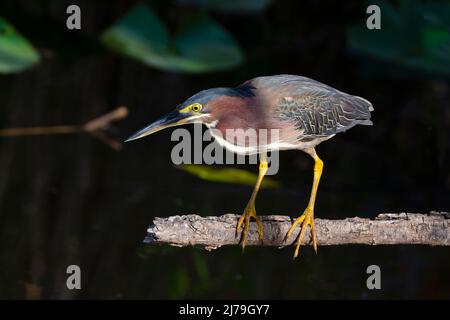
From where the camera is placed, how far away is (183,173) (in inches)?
207

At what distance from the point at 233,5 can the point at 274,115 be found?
3209mm

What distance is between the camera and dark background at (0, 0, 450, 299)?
4.16 meters

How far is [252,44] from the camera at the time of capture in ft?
21.9

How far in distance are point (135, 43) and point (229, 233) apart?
309 centimetres

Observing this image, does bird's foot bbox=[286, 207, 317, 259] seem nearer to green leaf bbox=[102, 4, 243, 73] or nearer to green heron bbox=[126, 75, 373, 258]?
green heron bbox=[126, 75, 373, 258]

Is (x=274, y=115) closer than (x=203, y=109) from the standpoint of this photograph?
No

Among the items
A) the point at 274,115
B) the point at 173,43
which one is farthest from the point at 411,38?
the point at 274,115

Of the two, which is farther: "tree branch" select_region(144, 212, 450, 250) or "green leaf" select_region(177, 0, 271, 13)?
"green leaf" select_region(177, 0, 271, 13)

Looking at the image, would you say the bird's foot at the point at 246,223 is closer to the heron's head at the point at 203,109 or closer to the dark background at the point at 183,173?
the heron's head at the point at 203,109

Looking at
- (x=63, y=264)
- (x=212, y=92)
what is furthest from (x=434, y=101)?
(x=212, y=92)

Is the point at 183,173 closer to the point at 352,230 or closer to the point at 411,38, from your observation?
the point at 411,38

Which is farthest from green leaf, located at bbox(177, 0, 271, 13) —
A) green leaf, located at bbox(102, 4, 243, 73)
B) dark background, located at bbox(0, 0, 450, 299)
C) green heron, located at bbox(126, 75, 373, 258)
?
green heron, located at bbox(126, 75, 373, 258)

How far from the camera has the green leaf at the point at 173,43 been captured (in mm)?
5383

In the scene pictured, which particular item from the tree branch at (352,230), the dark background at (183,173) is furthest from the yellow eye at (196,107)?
the dark background at (183,173)
